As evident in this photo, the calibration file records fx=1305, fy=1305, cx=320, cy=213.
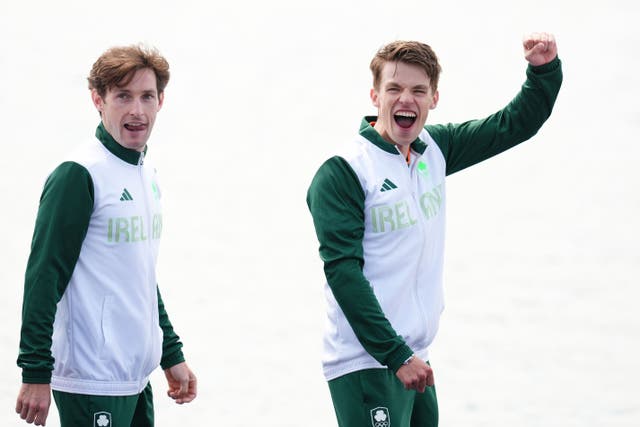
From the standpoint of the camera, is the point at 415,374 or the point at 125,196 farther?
the point at 125,196

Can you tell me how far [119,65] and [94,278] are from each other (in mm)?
666

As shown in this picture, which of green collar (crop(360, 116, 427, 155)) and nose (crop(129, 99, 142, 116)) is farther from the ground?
nose (crop(129, 99, 142, 116))

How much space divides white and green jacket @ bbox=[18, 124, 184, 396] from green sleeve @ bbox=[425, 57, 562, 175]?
3.36ft

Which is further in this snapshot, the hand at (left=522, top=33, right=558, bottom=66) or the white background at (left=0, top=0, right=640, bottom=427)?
the white background at (left=0, top=0, right=640, bottom=427)

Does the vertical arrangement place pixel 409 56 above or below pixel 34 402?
above

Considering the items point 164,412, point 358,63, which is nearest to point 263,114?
point 358,63

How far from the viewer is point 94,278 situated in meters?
3.97

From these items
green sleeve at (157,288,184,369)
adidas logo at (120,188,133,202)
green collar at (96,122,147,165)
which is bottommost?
green sleeve at (157,288,184,369)

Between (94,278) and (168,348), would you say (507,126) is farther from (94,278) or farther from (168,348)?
(94,278)

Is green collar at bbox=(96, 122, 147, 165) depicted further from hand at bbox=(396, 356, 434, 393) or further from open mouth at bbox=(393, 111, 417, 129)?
hand at bbox=(396, 356, 434, 393)

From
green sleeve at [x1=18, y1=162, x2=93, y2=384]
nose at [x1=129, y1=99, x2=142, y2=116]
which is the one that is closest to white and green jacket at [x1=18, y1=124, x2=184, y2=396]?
green sleeve at [x1=18, y1=162, x2=93, y2=384]

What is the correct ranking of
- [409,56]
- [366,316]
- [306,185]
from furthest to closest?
[306,185] < [409,56] < [366,316]

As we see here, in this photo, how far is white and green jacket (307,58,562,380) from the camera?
394cm

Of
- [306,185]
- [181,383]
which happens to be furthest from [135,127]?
[306,185]
